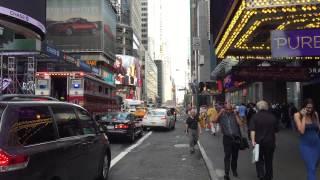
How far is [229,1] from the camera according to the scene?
11727mm

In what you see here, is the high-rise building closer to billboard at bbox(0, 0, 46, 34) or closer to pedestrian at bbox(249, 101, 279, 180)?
billboard at bbox(0, 0, 46, 34)

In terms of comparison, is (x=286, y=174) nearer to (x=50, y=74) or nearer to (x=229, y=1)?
(x=229, y=1)

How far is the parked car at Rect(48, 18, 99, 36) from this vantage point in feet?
309

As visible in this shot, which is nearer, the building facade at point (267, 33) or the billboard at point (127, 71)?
the building facade at point (267, 33)

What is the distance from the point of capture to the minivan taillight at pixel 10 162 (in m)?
5.91

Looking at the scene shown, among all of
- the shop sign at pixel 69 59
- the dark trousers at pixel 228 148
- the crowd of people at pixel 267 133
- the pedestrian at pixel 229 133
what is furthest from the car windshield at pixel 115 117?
the shop sign at pixel 69 59

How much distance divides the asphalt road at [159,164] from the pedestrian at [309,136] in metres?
3.68

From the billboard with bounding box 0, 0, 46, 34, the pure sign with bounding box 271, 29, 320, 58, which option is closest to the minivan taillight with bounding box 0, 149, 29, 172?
the pure sign with bounding box 271, 29, 320, 58

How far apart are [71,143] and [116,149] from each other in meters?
10.4

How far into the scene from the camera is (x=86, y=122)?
922 cm

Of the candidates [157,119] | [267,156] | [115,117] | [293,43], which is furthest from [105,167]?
[157,119]

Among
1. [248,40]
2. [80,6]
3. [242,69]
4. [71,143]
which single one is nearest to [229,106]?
[71,143]

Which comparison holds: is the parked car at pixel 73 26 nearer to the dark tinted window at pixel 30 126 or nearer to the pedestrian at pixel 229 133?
the pedestrian at pixel 229 133

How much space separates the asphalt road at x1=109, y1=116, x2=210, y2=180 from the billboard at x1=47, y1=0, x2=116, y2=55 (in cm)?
7620
